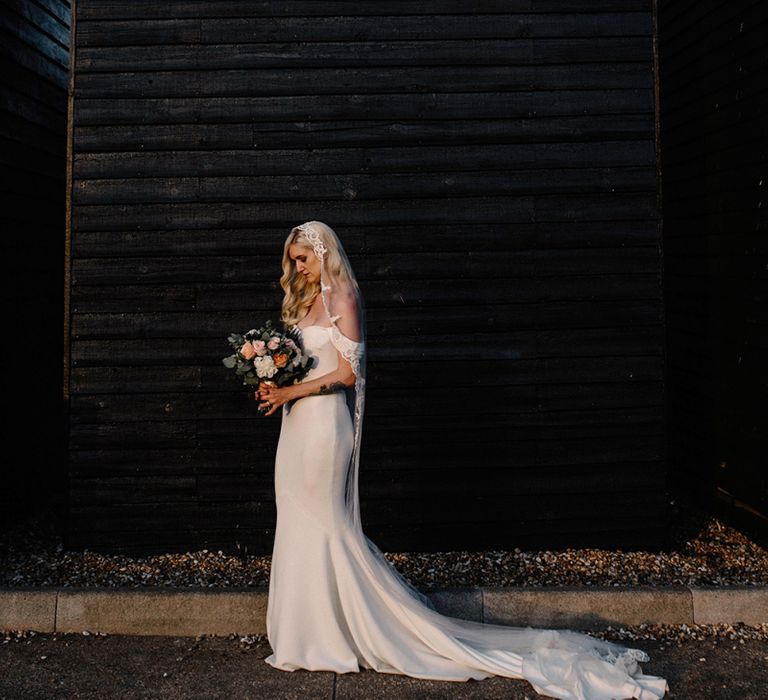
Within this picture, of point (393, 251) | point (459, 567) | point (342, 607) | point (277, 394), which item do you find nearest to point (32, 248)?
point (393, 251)

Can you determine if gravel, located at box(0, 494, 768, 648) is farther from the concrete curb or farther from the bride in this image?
the bride

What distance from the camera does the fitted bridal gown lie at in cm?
441

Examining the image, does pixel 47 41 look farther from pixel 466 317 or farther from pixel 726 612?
pixel 726 612

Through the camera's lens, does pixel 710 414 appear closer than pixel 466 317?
No

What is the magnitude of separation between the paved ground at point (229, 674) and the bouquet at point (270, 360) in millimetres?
1554

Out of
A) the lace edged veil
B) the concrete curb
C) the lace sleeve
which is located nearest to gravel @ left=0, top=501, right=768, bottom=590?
the concrete curb

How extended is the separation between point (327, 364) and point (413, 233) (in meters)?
1.91

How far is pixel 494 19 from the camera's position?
632 cm

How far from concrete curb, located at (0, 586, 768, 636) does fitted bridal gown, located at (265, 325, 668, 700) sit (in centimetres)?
42

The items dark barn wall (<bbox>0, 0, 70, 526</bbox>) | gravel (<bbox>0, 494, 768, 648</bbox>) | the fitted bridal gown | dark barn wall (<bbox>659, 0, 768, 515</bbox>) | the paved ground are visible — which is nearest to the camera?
the paved ground

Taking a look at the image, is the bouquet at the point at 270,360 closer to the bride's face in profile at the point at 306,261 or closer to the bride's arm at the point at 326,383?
the bride's arm at the point at 326,383

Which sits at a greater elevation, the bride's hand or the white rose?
the white rose

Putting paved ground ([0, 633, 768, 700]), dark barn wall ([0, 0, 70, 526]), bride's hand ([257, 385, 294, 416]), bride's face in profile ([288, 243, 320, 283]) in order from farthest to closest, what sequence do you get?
dark barn wall ([0, 0, 70, 526]) → bride's face in profile ([288, 243, 320, 283]) → bride's hand ([257, 385, 294, 416]) → paved ground ([0, 633, 768, 700])

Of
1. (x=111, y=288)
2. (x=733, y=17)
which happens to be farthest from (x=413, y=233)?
(x=733, y=17)
